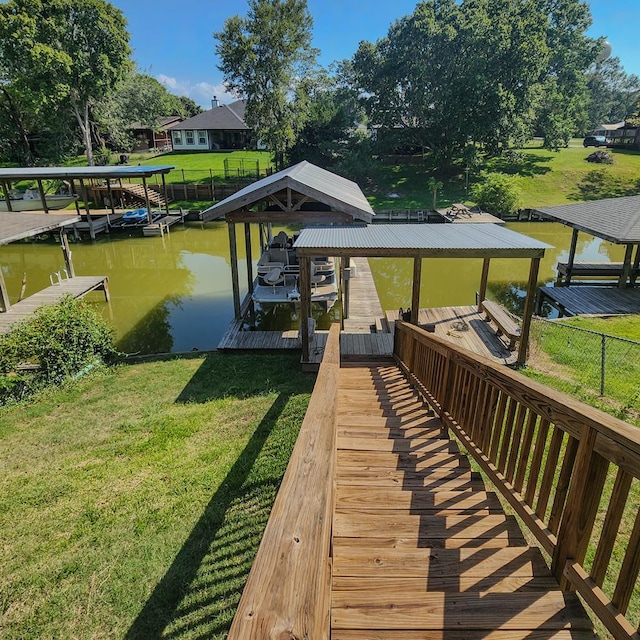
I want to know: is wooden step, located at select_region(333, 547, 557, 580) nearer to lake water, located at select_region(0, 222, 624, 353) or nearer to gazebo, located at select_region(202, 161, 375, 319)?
gazebo, located at select_region(202, 161, 375, 319)

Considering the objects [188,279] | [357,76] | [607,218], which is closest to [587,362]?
[607,218]

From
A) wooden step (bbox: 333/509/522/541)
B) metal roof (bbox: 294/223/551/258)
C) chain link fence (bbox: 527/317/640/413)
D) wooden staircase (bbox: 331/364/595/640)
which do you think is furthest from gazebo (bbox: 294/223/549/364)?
wooden step (bbox: 333/509/522/541)

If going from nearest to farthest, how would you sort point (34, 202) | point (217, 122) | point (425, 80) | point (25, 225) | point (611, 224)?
point (611, 224)
point (25, 225)
point (34, 202)
point (425, 80)
point (217, 122)

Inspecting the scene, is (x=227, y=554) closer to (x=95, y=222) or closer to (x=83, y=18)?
(x=95, y=222)

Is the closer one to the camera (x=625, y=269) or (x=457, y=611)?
(x=457, y=611)

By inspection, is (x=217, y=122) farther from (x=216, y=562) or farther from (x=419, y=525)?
(x=419, y=525)

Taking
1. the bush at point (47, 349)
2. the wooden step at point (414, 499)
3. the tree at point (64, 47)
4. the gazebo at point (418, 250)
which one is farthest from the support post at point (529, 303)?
the tree at point (64, 47)
